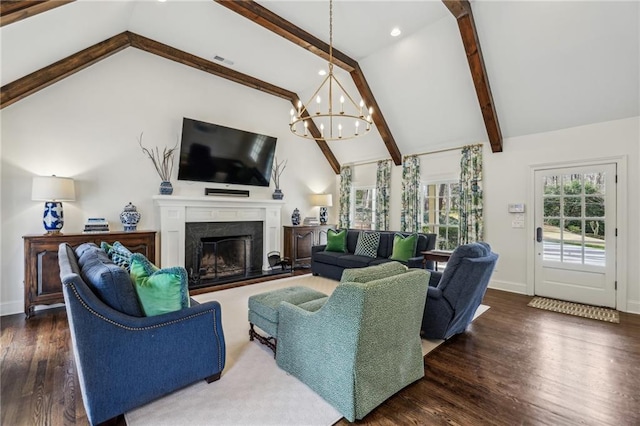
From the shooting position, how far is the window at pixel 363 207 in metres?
7.29

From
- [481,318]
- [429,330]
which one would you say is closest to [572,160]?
[481,318]

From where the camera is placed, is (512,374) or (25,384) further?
(512,374)

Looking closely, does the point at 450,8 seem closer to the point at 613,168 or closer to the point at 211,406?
the point at 613,168

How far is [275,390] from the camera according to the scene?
84.4 inches

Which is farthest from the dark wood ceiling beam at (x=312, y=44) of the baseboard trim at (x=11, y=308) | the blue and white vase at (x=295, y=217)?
the baseboard trim at (x=11, y=308)

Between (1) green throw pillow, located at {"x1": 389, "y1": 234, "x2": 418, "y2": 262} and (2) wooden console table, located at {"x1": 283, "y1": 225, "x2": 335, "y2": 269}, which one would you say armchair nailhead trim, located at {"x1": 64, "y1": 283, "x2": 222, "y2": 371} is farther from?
(2) wooden console table, located at {"x1": 283, "y1": 225, "x2": 335, "y2": 269}

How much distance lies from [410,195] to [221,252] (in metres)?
4.14

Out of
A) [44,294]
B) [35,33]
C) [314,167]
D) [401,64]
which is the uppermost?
[401,64]

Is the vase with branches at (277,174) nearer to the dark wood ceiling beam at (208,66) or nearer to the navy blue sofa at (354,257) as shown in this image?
the dark wood ceiling beam at (208,66)

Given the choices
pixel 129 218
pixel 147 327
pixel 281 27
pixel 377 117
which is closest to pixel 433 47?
pixel 377 117

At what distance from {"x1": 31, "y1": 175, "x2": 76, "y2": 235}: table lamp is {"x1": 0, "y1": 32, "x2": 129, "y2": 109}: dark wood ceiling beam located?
105cm

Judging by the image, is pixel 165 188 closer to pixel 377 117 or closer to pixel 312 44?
pixel 312 44

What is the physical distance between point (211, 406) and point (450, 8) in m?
4.83

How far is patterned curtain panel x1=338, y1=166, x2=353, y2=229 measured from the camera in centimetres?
761
